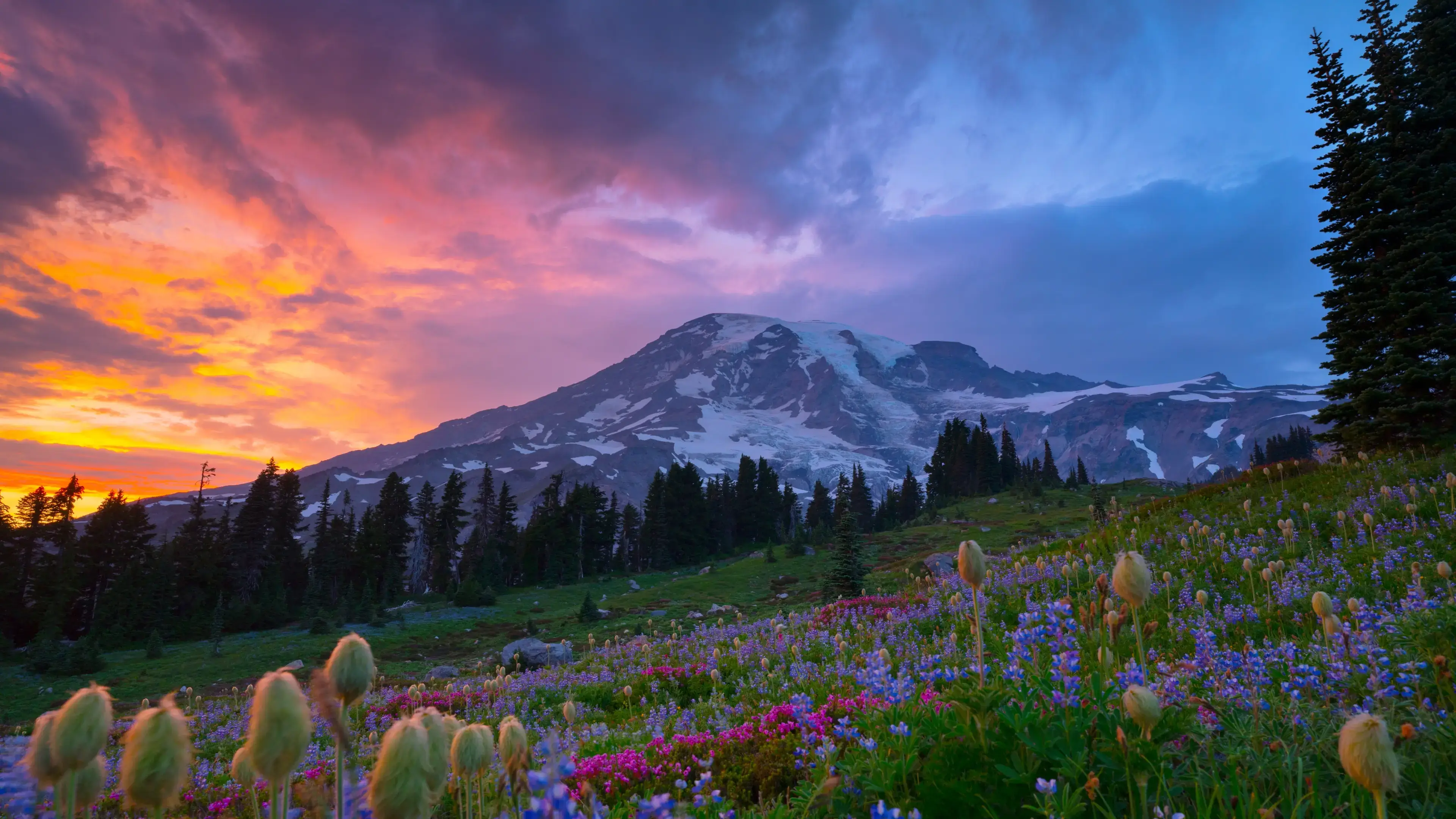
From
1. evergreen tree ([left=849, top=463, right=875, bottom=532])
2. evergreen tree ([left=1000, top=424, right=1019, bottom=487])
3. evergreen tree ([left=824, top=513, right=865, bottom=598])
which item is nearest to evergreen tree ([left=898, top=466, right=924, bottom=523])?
evergreen tree ([left=849, top=463, right=875, bottom=532])

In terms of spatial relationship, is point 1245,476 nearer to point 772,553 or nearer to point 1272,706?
point 1272,706

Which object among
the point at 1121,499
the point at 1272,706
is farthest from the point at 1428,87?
the point at 1121,499

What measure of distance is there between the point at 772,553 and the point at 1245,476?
42.0 m

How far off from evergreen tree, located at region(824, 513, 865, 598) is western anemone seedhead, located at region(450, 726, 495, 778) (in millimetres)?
21094

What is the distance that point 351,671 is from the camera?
1.95 metres

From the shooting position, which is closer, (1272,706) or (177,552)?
(1272,706)

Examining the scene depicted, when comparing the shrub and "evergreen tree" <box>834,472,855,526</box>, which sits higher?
"evergreen tree" <box>834,472,855,526</box>

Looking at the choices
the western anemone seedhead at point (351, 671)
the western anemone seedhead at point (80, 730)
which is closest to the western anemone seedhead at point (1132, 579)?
the western anemone seedhead at point (351, 671)

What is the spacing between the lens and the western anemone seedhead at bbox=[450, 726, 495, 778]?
2.14 m

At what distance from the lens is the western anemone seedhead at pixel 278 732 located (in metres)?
1.55

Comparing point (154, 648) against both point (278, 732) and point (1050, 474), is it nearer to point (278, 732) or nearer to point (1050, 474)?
point (278, 732)

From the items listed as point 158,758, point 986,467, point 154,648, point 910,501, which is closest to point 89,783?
point 158,758

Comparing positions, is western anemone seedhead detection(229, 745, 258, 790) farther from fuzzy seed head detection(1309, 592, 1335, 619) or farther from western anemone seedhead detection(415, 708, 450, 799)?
fuzzy seed head detection(1309, 592, 1335, 619)

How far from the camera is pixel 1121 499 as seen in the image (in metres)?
47.3
